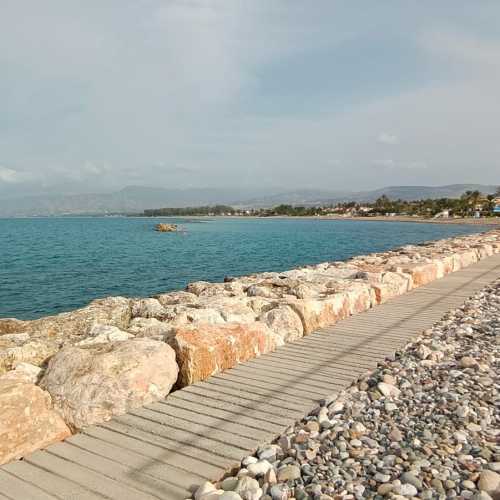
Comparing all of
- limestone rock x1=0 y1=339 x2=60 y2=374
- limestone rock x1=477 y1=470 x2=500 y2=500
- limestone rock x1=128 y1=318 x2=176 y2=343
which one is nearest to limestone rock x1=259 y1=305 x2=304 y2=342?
limestone rock x1=128 y1=318 x2=176 y2=343

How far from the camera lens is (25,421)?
3590 mm

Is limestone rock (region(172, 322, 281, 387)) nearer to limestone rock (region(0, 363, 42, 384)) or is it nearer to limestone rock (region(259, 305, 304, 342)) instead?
limestone rock (region(259, 305, 304, 342))

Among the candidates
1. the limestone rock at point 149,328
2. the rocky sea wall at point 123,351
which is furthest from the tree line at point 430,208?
the limestone rock at point 149,328

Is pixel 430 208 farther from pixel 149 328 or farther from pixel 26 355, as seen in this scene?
pixel 26 355

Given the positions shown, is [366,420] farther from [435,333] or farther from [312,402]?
[435,333]

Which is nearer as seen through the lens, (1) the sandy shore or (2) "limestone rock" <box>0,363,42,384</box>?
(2) "limestone rock" <box>0,363,42,384</box>

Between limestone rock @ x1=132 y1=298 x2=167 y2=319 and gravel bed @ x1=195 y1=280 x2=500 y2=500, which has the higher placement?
limestone rock @ x1=132 y1=298 x2=167 y2=319

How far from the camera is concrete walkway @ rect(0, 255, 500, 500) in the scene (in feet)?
10.5

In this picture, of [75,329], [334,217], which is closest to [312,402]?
[75,329]

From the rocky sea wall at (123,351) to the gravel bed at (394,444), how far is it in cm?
140

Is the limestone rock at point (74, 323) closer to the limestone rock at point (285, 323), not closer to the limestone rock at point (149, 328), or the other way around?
the limestone rock at point (149, 328)

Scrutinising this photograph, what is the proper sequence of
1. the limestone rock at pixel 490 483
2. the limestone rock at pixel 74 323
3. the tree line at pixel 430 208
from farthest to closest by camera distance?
the tree line at pixel 430 208 → the limestone rock at pixel 74 323 → the limestone rock at pixel 490 483

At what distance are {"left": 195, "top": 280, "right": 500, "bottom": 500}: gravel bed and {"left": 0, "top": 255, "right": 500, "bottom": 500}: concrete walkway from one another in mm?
235

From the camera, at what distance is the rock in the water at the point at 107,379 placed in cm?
406
